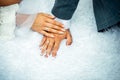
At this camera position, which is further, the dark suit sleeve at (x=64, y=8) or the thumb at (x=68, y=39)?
the thumb at (x=68, y=39)

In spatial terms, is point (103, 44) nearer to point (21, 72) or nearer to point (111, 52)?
point (111, 52)

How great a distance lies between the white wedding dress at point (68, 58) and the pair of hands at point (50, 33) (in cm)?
3

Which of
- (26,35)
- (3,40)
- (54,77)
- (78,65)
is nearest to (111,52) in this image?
(78,65)

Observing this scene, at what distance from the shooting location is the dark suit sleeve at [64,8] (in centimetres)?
111

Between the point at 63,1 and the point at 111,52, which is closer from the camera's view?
the point at 63,1

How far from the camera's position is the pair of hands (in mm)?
1242

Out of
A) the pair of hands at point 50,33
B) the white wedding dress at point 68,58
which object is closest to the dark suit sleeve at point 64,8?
the pair of hands at point 50,33

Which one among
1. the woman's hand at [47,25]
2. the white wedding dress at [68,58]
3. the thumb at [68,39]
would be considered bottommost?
the white wedding dress at [68,58]

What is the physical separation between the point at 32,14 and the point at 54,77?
380mm

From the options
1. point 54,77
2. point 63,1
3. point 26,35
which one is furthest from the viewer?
point 26,35

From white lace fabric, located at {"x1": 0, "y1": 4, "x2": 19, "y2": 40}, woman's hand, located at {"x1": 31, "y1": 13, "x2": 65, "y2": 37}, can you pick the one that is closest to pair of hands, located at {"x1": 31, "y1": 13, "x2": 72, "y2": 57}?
woman's hand, located at {"x1": 31, "y1": 13, "x2": 65, "y2": 37}

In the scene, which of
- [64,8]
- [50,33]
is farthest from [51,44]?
[64,8]

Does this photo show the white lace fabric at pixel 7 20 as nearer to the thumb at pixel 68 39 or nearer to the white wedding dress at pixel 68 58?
the white wedding dress at pixel 68 58

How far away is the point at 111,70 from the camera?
123cm
